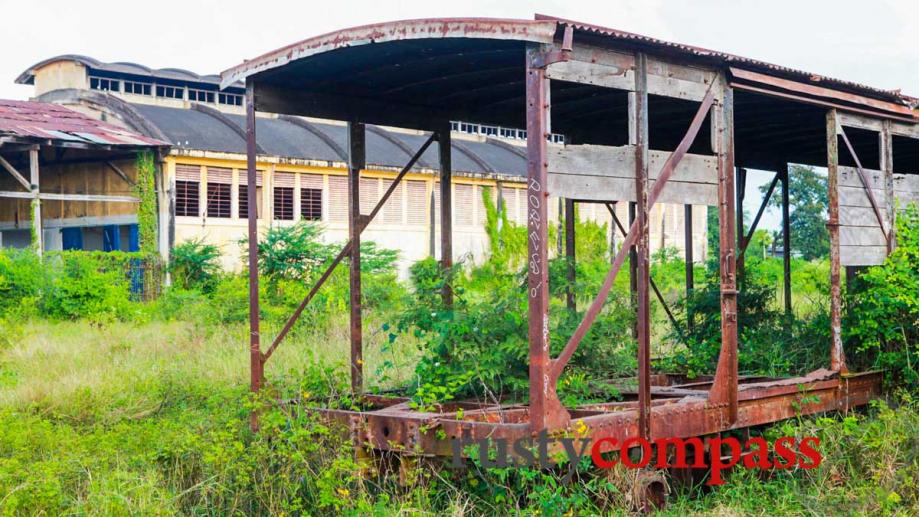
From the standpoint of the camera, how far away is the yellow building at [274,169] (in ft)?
73.7

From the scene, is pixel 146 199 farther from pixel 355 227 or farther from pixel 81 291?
pixel 355 227

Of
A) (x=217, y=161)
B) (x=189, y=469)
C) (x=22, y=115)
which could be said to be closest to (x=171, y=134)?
(x=217, y=161)

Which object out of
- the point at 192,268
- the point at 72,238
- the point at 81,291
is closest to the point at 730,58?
the point at 81,291

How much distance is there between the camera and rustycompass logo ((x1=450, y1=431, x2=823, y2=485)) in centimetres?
639

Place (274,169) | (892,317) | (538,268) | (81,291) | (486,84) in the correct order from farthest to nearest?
(274,169) < (81,291) < (892,317) < (486,84) < (538,268)

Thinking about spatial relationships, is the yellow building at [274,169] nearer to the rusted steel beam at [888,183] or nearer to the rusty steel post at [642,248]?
the rusted steel beam at [888,183]

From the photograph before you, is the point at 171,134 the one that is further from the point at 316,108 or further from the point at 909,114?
the point at 909,114

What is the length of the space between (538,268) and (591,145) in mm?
1348

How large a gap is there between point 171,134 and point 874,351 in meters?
17.1

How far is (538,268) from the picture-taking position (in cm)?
631

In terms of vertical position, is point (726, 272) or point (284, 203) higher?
point (284, 203)

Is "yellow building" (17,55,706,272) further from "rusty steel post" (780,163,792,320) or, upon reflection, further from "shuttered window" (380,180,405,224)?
"rusty steel post" (780,163,792,320)

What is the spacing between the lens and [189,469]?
294 inches

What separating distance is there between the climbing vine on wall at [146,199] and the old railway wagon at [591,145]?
13.2 meters
